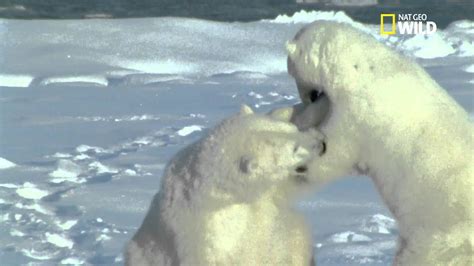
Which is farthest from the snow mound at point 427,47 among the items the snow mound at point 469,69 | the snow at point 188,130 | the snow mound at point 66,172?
the snow mound at point 66,172

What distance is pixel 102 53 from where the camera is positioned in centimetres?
443

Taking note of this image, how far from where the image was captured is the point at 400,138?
1.04 meters

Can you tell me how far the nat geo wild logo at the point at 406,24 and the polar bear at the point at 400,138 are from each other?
2.93m

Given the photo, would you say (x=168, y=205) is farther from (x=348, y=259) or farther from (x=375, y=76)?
(x=348, y=259)

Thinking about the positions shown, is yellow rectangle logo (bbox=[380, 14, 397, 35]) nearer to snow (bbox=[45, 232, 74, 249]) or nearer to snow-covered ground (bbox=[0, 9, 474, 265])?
snow-covered ground (bbox=[0, 9, 474, 265])

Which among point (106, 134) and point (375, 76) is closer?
point (375, 76)

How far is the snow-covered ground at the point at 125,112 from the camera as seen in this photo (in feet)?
8.93

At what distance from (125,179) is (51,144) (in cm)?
43

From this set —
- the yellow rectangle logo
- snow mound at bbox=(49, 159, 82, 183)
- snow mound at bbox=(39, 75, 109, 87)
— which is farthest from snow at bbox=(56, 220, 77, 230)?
the yellow rectangle logo

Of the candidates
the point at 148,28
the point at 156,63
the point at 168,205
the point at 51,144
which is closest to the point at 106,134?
the point at 51,144

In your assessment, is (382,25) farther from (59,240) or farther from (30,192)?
(59,240)

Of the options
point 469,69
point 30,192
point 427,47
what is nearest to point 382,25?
point 427,47

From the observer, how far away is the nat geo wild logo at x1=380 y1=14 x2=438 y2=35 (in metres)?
4.09

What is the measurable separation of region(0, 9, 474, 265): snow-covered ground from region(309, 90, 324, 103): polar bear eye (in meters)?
1.07
